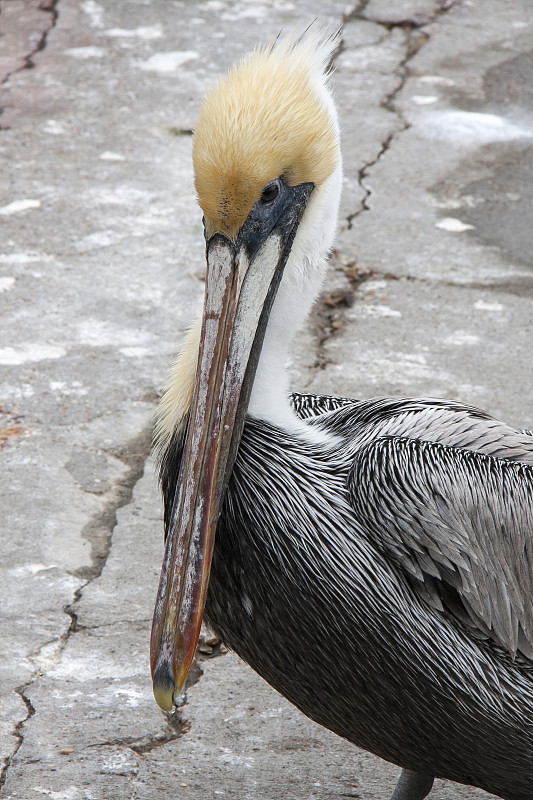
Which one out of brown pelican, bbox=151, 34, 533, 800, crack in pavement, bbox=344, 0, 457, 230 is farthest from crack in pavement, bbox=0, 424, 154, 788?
crack in pavement, bbox=344, 0, 457, 230

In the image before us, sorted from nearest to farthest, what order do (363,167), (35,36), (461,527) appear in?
(461,527) < (363,167) < (35,36)

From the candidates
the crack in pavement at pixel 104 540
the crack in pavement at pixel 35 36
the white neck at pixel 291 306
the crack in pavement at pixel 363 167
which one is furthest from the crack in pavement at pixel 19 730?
the crack in pavement at pixel 35 36

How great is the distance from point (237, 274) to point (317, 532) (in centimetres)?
50

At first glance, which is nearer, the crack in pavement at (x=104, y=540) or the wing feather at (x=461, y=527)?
the wing feather at (x=461, y=527)

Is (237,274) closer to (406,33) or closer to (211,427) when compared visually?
(211,427)

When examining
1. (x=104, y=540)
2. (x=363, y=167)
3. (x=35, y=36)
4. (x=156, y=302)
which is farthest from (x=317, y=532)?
(x=35, y=36)

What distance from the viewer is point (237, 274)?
6.68ft

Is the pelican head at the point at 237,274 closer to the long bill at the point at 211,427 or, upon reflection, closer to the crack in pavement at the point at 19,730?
the long bill at the point at 211,427

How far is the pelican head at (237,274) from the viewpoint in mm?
1944

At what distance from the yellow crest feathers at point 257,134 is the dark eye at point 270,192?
12 millimetres

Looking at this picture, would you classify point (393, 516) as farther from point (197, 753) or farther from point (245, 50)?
point (245, 50)

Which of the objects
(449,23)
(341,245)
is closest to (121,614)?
(341,245)

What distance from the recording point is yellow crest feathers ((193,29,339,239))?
6.46ft

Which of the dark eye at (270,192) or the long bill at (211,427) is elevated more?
the dark eye at (270,192)
